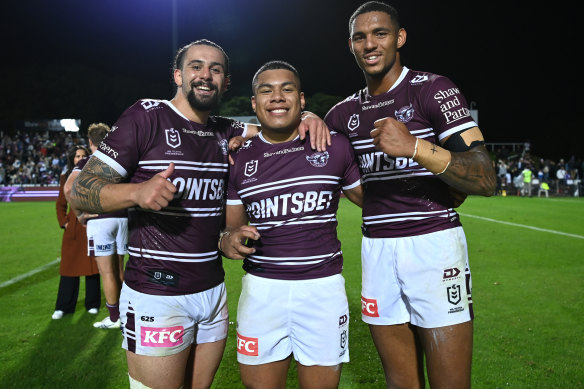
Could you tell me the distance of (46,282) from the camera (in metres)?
7.42

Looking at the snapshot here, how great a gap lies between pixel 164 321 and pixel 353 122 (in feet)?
5.63

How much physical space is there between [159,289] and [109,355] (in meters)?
2.54

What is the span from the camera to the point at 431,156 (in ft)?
7.98

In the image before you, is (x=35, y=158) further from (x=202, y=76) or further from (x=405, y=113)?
(x=405, y=113)

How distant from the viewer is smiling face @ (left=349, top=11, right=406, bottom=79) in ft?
9.82

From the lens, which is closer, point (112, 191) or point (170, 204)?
point (112, 191)

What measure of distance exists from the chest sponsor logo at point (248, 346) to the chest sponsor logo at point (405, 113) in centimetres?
160

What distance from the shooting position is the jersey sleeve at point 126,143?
2.59 metres

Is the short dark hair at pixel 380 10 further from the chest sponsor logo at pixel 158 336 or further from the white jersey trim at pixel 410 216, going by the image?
the chest sponsor logo at pixel 158 336

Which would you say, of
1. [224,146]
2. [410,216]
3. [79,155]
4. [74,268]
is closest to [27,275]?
[74,268]

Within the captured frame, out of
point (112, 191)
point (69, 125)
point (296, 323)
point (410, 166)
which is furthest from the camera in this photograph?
point (69, 125)

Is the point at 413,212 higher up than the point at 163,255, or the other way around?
the point at 413,212

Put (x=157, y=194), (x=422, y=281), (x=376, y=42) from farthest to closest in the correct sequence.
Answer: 1. (x=376, y=42)
2. (x=422, y=281)
3. (x=157, y=194)

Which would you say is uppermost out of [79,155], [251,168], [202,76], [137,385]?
[202,76]
